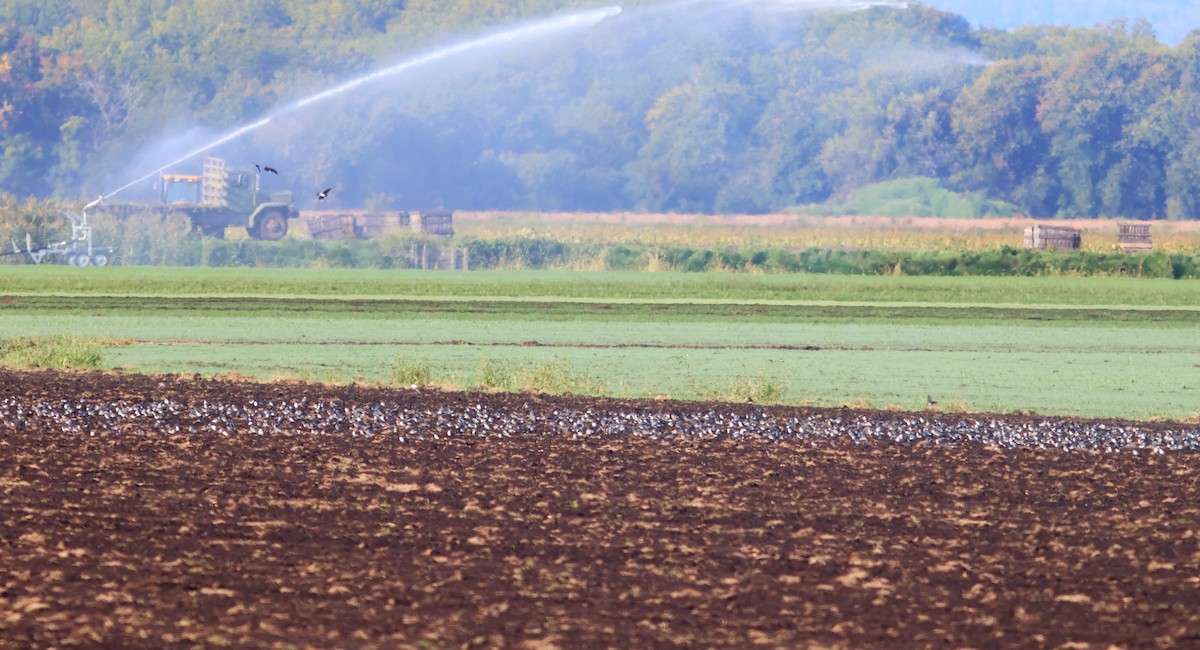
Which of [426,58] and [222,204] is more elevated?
[426,58]

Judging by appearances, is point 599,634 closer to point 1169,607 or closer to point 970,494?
point 1169,607

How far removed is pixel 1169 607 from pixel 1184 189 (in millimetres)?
74948

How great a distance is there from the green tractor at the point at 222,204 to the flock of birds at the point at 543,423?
122ft

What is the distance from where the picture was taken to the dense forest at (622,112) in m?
79.8

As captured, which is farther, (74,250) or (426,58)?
(426,58)

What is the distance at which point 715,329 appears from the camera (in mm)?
31219

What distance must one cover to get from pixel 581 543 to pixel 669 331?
1999 cm

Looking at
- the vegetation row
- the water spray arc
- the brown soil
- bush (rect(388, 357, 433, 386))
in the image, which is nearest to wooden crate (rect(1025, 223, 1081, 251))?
the vegetation row

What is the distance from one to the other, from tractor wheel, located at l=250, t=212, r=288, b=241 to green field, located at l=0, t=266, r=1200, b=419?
10.1 m

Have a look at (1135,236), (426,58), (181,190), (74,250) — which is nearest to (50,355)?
(74,250)

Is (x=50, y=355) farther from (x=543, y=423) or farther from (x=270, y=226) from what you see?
(x=270, y=226)

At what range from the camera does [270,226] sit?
2167 inches

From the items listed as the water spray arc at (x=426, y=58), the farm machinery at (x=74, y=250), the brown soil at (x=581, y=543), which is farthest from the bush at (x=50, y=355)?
the farm machinery at (x=74, y=250)

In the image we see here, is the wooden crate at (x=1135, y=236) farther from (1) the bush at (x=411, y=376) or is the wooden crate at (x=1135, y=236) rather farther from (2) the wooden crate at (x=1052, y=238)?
(1) the bush at (x=411, y=376)
